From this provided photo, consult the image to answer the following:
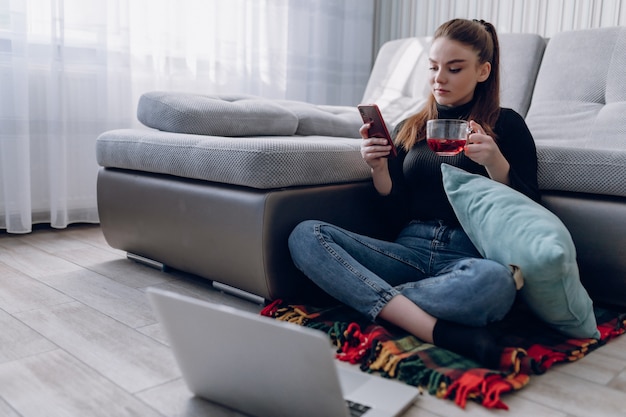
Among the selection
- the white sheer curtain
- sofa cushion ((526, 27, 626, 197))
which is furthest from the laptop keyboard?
the white sheer curtain

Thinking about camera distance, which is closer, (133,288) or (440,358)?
(440,358)

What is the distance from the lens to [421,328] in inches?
46.1

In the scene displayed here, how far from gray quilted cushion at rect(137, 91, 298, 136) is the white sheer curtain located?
23.7 inches

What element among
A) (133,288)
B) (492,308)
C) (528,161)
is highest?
(528,161)

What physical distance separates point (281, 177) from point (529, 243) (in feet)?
1.78

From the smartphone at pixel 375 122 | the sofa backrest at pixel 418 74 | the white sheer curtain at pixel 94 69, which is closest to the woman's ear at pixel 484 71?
the smartphone at pixel 375 122

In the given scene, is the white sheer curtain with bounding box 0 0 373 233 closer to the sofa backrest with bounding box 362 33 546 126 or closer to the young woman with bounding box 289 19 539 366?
the sofa backrest with bounding box 362 33 546 126

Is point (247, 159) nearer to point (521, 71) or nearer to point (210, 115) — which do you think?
Result: point (210, 115)

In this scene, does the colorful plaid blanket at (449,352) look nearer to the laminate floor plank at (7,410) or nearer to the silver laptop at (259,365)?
the silver laptop at (259,365)

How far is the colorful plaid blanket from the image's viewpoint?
1010mm

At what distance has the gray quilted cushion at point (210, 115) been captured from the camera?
1711mm

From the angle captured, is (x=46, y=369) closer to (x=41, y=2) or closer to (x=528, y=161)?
(x=528, y=161)

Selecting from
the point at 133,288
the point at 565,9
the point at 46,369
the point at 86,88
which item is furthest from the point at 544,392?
the point at 565,9

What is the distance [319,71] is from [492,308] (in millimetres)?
2287
